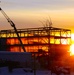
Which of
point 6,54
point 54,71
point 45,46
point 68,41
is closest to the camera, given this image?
point 54,71

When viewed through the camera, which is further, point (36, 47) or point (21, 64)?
point (36, 47)

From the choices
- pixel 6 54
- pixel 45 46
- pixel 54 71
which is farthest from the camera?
pixel 45 46

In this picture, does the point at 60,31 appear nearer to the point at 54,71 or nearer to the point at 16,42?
the point at 16,42

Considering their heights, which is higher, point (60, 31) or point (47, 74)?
point (60, 31)

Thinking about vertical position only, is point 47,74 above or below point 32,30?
below

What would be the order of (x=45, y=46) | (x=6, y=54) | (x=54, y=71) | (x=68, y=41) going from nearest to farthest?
1. (x=54, y=71)
2. (x=6, y=54)
3. (x=45, y=46)
4. (x=68, y=41)

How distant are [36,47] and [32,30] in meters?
6.05

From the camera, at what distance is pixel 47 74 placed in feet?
120

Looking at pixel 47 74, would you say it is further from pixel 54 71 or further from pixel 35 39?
pixel 35 39

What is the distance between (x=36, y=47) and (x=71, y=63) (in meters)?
61.8

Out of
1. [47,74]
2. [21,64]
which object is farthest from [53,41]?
[47,74]

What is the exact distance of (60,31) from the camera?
117062 mm

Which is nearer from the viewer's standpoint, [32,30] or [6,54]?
[6,54]

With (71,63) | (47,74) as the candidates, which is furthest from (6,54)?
(47,74)
